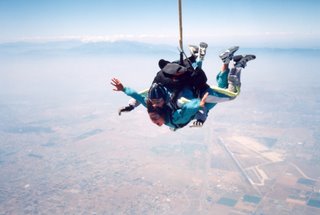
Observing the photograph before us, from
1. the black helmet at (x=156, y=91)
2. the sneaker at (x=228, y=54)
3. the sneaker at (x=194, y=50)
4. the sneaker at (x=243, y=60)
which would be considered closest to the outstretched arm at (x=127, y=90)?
the black helmet at (x=156, y=91)

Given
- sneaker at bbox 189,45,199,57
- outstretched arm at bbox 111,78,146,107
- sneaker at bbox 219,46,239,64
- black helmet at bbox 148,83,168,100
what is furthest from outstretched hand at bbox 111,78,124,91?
sneaker at bbox 219,46,239,64

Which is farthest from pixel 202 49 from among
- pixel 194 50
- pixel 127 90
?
pixel 127 90

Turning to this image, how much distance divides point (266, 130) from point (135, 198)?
Answer: 190ft

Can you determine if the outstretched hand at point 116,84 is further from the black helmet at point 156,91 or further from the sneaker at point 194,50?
the sneaker at point 194,50

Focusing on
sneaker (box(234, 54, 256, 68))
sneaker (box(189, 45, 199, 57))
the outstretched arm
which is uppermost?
sneaker (box(189, 45, 199, 57))

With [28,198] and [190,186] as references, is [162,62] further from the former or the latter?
[28,198]

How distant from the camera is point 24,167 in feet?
263

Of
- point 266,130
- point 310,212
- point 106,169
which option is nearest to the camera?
point 310,212

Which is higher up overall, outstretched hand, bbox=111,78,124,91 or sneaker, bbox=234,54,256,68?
sneaker, bbox=234,54,256,68

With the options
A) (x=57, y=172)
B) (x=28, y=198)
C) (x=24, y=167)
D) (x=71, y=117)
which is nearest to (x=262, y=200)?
(x=28, y=198)

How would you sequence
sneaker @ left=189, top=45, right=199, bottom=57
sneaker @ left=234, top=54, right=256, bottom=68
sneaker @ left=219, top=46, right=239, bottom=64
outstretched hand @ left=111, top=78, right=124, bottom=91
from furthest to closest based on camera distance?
sneaker @ left=189, top=45, right=199, bottom=57, sneaker @ left=234, top=54, right=256, bottom=68, sneaker @ left=219, top=46, right=239, bottom=64, outstretched hand @ left=111, top=78, right=124, bottom=91

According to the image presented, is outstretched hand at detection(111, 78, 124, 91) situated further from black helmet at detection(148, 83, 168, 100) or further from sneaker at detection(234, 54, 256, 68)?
sneaker at detection(234, 54, 256, 68)

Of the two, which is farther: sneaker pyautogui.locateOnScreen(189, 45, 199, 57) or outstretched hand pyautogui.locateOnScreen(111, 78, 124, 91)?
sneaker pyautogui.locateOnScreen(189, 45, 199, 57)

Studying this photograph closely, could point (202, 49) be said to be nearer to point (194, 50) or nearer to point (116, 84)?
point (194, 50)
